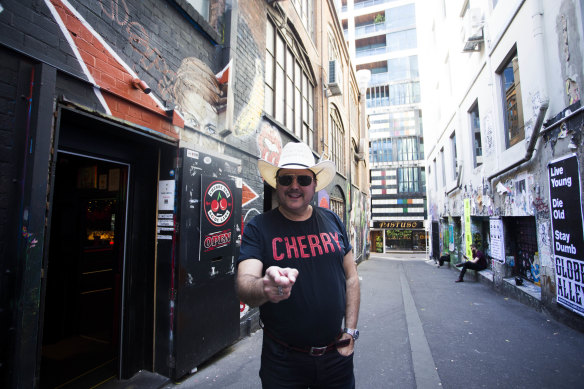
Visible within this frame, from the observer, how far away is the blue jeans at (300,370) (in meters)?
1.74

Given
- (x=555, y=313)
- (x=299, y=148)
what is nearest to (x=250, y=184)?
(x=299, y=148)

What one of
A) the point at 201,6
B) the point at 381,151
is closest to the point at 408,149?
the point at 381,151

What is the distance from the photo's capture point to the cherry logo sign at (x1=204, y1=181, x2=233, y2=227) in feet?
12.0

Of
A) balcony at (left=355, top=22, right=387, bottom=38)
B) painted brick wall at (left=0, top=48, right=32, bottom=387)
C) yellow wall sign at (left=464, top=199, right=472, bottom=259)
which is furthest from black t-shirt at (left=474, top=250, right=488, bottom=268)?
balcony at (left=355, top=22, right=387, bottom=38)

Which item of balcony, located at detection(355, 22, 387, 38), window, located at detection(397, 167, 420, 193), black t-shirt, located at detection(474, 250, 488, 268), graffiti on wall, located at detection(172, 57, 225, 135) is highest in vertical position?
balcony, located at detection(355, 22, 387, 38)

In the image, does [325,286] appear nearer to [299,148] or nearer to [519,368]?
[299,148]

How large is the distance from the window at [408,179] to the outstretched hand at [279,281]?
38346 millimetres

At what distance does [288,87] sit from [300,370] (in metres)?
6.64

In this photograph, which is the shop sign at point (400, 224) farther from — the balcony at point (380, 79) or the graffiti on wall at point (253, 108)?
the graffiti on wall at point (253, 108)

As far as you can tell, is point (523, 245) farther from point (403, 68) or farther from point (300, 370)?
point (403, 68)

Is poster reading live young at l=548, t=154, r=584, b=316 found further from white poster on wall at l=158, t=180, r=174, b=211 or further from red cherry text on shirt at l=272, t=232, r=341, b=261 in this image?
white poster on wall at l=158, t=180, r=174, b=211

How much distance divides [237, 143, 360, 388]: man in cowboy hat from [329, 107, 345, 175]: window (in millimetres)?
9607

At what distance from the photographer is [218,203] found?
383 centimetres

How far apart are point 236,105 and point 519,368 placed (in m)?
5.27
